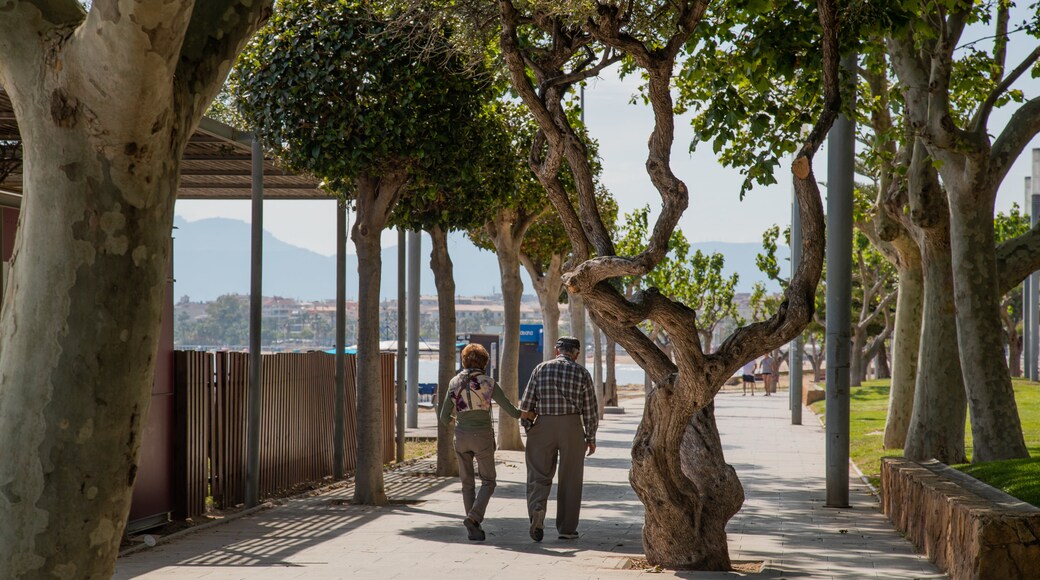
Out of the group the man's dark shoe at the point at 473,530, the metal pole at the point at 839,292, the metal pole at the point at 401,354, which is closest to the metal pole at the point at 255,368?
the man's dark shoe at the point at 473,530

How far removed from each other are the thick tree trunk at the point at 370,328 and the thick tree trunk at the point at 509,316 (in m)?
6.08

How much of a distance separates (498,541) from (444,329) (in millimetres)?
6031

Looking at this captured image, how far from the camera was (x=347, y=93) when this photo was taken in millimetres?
11773

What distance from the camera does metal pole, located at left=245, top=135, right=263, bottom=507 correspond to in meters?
12.1

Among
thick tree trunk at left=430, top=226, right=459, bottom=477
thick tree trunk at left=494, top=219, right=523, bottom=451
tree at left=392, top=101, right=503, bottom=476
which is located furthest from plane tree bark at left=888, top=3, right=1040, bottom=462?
thick tree trunk at left=494, top=219, right=523, bottom=451

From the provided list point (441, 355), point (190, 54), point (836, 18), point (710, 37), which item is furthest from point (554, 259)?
point (190, 54)

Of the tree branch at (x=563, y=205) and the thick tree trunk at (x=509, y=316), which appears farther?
the thick tree trunk at (x=509, y=316)

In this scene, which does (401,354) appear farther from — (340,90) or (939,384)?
(939,384)

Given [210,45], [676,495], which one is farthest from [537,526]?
[210,45]

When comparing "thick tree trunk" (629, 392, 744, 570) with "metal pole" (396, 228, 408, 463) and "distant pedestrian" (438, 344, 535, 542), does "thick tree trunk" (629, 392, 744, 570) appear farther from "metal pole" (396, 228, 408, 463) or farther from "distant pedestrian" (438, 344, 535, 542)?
"metal pole" (396, 228, 408, 463)

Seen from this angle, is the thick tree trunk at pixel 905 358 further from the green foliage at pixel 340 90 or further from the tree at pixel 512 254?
the green foliage at pixel 340 90

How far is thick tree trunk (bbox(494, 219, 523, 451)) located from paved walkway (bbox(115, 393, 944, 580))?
3.87m

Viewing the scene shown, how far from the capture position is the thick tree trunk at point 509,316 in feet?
62.7

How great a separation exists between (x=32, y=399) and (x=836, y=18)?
6.85 metres
